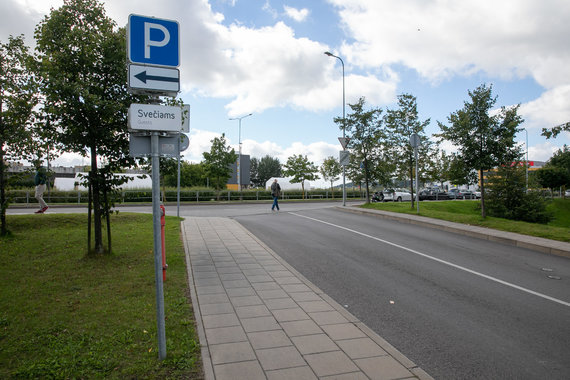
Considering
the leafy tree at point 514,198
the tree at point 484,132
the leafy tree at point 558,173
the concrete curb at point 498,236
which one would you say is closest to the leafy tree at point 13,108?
the concrete curb at point 498,236

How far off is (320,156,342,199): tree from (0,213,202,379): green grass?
43.3 m

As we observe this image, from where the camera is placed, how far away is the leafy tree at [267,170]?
10606 centimetres

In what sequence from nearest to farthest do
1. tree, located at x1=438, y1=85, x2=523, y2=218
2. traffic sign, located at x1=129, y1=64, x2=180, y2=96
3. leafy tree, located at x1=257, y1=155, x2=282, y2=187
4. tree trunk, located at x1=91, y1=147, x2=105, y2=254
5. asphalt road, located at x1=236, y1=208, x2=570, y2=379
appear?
traffic sign, located at x1=129, y1=64, x2=180, y2=96, asphalt road, located at x1=236, y1=208, x2=570, y2=379, tree trunk, located at x1=91, y1=147, x2=105, y2=254, tree, located at x1=438, y1=85, x2=523, y2=218, leafy tree, located at x1=257, y1=155, x2=282, y2=187

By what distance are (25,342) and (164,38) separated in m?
3.37

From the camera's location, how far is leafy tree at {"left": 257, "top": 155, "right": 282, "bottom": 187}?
106 metres

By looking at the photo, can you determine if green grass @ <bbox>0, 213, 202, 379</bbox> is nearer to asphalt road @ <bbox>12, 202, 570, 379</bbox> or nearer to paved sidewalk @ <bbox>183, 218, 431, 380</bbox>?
paved sidewalk @ <bbox>183, 218, 431, 380</bbox>

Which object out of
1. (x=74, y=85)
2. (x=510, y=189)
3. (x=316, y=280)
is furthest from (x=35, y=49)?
(x=510, y=189)

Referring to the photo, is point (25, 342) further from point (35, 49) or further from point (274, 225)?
point (274, 225)

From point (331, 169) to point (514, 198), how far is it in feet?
102

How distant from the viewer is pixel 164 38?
3621 mm

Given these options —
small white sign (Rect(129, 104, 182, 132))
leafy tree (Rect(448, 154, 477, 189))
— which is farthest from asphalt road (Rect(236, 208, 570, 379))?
leafy tree (Rect(448, 154, 477, 189))

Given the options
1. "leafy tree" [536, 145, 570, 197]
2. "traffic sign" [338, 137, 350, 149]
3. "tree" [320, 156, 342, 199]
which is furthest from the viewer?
"tree" [320, 156, 342, 199]

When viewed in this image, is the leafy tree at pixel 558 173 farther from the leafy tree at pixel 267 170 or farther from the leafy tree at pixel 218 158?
the leafy tree at pixel 267 170

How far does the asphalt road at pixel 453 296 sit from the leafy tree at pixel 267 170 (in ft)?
314
